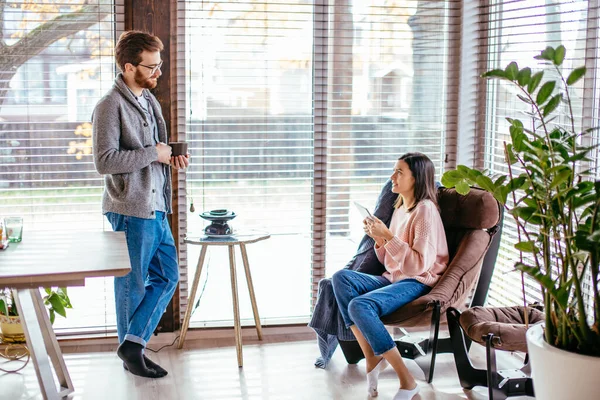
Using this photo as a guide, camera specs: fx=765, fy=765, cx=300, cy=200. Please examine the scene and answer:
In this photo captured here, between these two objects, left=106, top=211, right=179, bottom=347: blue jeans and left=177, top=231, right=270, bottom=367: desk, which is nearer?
left=106, top=211, right=179, bottom=347: blue jeans

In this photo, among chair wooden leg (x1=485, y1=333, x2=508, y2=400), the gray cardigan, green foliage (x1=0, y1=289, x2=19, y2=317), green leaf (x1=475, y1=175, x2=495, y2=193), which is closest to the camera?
green leaf (x1=475, y1=175, x2=495, y2=193)

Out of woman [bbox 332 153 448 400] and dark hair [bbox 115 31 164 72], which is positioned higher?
dark hair [bbox 115 31 164 72]

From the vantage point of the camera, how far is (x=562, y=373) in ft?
8.56

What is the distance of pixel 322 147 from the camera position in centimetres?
435

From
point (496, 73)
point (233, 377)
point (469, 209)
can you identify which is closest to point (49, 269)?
point (233, 377)

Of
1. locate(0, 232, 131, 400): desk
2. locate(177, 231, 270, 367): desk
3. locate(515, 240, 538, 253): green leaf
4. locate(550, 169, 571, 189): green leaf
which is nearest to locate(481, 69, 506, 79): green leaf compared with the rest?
locate(550, 169, 571, 189): green leaf

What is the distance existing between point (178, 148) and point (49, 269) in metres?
1.11

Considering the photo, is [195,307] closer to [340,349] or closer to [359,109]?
[340,349]

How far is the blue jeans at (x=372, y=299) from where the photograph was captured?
3.43 m

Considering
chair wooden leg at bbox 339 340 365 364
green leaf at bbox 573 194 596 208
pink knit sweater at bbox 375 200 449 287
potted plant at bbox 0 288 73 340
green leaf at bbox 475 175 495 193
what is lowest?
chair wooden leg at bbox 339 340 365 364

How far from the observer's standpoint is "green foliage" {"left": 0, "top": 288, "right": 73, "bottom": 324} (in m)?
3.84

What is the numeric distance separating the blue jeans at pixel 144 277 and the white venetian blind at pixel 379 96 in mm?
1049

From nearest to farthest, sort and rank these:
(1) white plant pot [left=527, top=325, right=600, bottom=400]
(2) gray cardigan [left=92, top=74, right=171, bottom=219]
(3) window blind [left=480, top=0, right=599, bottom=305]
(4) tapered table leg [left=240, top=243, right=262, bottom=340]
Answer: (1) white plant pot [left=527, top=325, right=600, bottom=400]
(3) window blind [left=480, top=0, right=599, bottom=305]
(2) gray cardigan [left=92, top=74, right=171, bottom=219]
(4) tapered table leg [left=240, top=243, right=262, bottom=340]

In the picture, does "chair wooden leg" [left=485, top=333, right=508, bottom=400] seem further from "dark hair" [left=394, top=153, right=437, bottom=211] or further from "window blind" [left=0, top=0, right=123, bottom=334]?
"window blind" [left=0, top=0, right=123, bottom=334]
